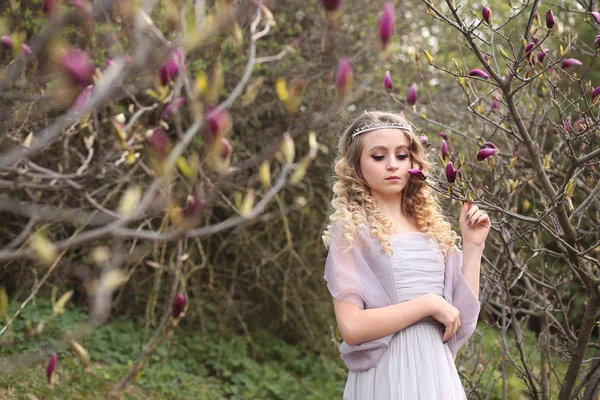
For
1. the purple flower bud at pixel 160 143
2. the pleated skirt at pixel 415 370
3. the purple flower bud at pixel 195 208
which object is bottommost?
the pleated skirt at pixel 415 370

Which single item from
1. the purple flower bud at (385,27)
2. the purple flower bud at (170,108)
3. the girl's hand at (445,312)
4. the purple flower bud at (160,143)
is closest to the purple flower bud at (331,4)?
the purple flower bud at (385,27)

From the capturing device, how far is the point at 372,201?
2031mm

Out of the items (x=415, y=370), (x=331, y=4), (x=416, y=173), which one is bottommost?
(x=415, y=370)

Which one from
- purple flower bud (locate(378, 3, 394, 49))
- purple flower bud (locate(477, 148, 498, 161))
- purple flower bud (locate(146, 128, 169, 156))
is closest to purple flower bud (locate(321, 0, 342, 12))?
purple flower bud (locate(378, 3, 394, 49))

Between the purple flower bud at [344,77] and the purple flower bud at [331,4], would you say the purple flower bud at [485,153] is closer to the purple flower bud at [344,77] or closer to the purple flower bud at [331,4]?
the purple flower bud at [344,77]

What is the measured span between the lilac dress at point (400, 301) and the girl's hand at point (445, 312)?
7 cm

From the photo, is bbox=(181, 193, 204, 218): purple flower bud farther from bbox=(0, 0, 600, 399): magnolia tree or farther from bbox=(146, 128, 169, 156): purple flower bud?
bbox=(0, 0, 600, 399): magnolia tree

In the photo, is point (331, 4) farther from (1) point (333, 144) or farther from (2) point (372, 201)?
(1) point (333, 144)

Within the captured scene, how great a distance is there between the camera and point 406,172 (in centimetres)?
200

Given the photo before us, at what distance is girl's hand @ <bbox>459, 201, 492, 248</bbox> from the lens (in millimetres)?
1929

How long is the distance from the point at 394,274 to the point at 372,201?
0.74 feet

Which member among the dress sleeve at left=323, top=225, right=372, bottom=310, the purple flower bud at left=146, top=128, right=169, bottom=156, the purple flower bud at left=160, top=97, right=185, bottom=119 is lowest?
the dress sleeve at left=323, top=225, right=372, bottom=310

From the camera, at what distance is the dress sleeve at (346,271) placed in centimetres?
187

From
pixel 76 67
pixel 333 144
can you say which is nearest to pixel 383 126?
pixel 76 67
